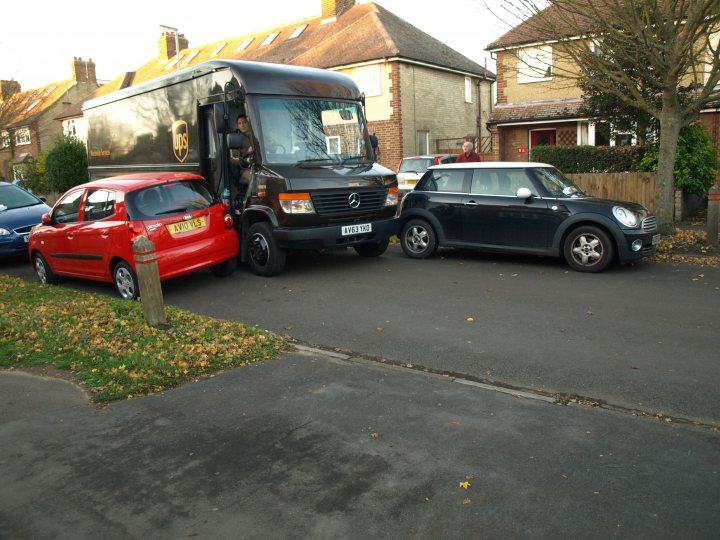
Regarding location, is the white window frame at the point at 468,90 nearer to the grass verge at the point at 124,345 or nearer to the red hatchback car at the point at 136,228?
the red hatchback car at the point at 136,228

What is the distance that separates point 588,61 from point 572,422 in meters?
9.73

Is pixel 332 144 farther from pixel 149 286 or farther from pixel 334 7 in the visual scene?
pixel 334 7

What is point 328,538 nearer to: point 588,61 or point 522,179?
point 522,179

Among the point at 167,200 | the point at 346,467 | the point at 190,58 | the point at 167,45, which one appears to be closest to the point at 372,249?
the point at 167,200

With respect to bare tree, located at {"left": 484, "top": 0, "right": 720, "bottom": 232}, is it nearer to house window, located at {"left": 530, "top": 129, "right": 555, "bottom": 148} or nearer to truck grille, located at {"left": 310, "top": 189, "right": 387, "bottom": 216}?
truck grille, located at {"left": 310, "top": 189, "right": 387, "bottom": 216}

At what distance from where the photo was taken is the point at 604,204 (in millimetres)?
9867

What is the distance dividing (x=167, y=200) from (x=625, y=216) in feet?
22.0

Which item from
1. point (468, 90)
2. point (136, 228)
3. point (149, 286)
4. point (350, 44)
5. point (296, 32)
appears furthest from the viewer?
point (296, 32)

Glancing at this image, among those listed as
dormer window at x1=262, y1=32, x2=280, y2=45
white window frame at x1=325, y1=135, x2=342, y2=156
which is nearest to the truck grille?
white window frame at x1=325, y1=135, x2=342, y2=156

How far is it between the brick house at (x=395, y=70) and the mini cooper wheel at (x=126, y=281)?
68.9 ft

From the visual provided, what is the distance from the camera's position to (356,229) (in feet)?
34.2

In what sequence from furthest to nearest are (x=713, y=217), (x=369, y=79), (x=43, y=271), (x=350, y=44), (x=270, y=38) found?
(x=270, y=38), (x=350, y=44), (x=369, y=79), (x=713, y=217), (x=43, y=271)

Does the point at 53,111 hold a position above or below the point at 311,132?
above

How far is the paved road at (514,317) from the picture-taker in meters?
5.46
